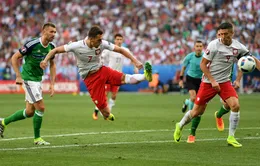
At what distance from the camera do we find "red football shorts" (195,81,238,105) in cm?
1301

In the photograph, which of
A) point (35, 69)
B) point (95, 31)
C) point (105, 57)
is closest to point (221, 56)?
point (95, 31)

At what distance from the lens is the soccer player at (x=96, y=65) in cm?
1305

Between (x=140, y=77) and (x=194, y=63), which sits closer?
(x=140, y=77)

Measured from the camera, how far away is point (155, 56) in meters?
43.2

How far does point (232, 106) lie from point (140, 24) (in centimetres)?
3256

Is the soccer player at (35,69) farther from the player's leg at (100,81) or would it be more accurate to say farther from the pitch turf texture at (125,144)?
the player's leg at (100,81)

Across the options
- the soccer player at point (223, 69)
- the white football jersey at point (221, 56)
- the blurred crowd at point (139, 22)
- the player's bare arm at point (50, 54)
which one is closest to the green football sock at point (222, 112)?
the soccer player at point (223, 69)

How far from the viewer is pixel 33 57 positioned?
13.6m

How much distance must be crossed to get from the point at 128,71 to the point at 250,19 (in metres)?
8.18

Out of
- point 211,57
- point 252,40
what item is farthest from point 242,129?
point 252,40

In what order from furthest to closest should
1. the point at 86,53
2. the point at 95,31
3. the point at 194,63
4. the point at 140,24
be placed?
1. the point at 140,24
2. the point at 194,63
3. the point at 86,53
4. the point at 95,31

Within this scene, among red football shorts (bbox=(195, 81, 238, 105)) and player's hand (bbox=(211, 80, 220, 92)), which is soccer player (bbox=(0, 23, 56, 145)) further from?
player's hand (bbox=(211, 80, 220, 92))

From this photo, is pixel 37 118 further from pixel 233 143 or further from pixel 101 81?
pixel 233 143

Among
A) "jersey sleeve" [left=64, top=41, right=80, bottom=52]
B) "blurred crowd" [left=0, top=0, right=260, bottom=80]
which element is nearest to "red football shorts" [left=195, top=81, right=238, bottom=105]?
"jersey sleeve" [left=64, top=41, right=80, bottom=52]
